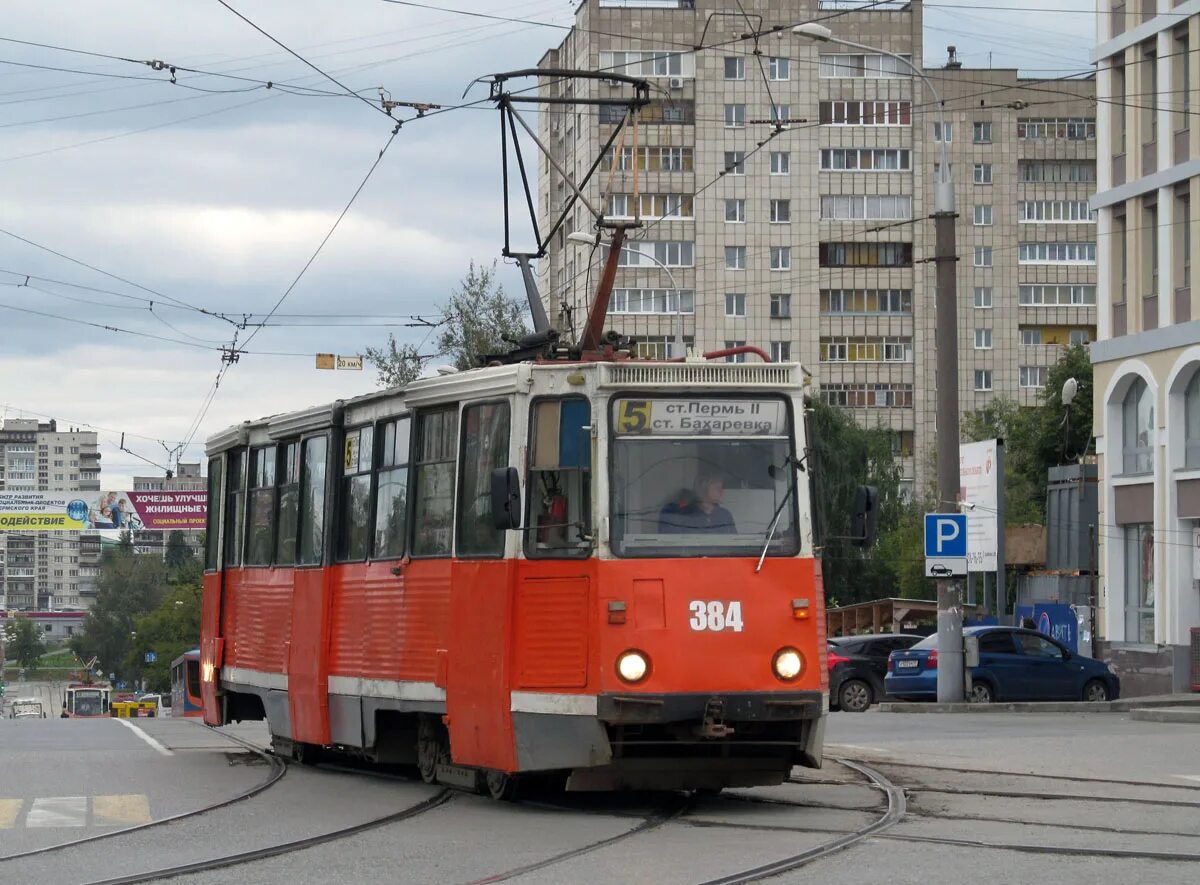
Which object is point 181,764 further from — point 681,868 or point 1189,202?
point 1189,202

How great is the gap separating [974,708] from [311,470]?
590 inches

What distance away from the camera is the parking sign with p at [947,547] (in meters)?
27.6

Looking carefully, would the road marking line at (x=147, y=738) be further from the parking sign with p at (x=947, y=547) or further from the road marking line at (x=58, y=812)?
the parking sign with p at (x=947, y=547)

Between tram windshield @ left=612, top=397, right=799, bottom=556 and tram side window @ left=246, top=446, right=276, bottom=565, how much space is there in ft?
19.9

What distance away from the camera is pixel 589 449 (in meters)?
12.5

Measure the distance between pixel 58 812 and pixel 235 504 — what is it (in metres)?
6.23

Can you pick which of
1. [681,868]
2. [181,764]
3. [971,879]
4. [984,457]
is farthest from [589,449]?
A: [984,457]

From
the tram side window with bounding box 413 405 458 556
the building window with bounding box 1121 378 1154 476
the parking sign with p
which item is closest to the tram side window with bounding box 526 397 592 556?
the tram side window with bounding box 413 405 458 556

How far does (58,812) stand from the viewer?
1320 centimetres

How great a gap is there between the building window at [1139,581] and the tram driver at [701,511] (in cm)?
2770

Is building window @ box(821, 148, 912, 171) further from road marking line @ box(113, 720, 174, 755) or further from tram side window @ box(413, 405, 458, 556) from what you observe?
tram side window @ box(413, 405, 458, 556)

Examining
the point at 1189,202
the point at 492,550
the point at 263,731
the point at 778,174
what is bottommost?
the point at 263,731

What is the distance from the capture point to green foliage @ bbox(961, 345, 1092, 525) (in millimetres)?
63562

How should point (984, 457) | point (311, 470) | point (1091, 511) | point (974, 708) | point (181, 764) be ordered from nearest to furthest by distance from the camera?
1. point (311, 470)
2. point (181, 764)
3. point (974, 708)
4. point (984, 457)
5. point (1091, 511)
